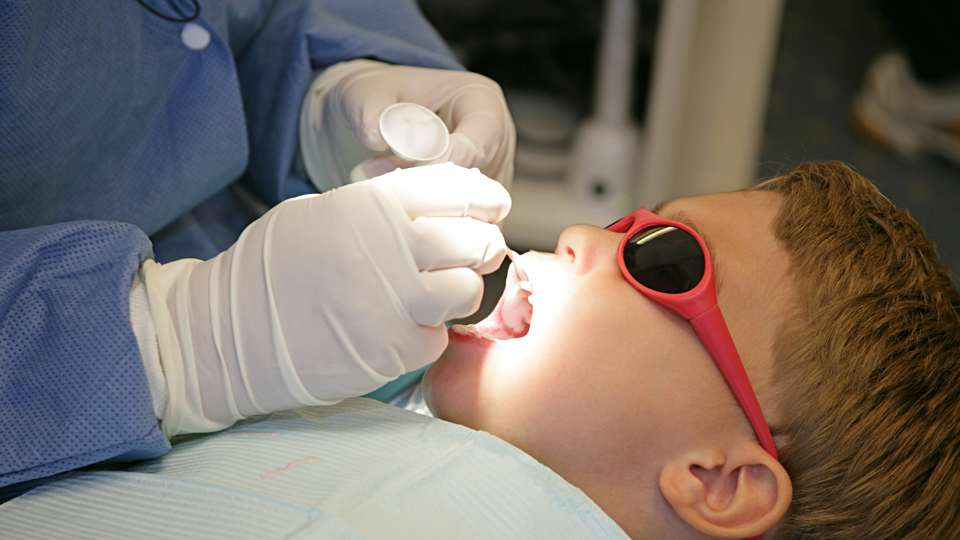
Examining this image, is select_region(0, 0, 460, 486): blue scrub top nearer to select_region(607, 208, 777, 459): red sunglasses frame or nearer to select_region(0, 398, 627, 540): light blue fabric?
select_region(0, 398, 627, 540): light blue fabric

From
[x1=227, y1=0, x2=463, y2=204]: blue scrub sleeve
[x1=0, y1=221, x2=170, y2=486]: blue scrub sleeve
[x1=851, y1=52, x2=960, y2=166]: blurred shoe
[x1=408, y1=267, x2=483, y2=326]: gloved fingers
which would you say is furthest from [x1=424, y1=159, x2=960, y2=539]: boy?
[x1=851, y1=52, x2=960, y2=166]: blurred shoe

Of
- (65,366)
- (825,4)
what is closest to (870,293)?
(65,366)

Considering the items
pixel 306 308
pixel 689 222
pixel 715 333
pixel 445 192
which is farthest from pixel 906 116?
pixel 306 308

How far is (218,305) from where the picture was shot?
2.17 ft

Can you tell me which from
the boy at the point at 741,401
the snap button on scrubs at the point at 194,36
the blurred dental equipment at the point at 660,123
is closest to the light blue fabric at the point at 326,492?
the boy at the point at 741,401

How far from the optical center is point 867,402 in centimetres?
69

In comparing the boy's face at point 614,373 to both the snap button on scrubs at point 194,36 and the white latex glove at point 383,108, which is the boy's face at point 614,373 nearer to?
the white latex glove at point 383,108

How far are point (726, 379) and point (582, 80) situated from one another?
1699mm

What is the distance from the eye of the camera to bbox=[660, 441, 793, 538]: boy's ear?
690 millimetres

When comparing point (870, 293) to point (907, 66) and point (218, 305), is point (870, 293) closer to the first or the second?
point (218, 305)

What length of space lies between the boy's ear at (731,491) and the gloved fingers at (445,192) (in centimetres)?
36

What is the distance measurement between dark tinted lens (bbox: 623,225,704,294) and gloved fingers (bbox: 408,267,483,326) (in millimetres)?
199

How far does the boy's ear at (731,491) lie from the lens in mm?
690

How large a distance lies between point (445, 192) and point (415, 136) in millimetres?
181
